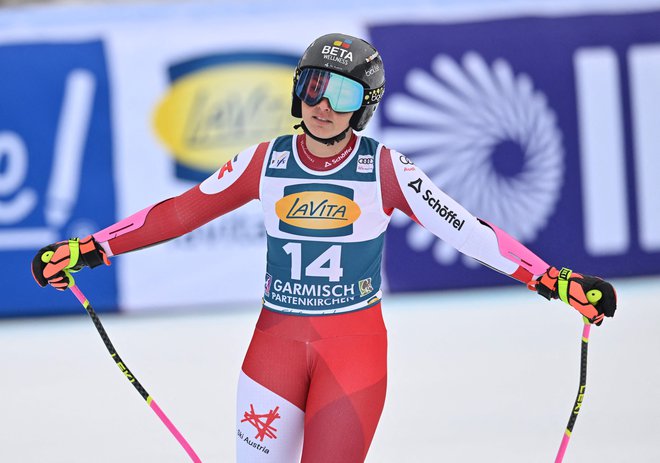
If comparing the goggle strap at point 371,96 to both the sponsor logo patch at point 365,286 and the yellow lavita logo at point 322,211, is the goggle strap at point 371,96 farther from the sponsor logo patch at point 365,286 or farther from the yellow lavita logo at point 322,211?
the sponsor logo patch at point 365,286

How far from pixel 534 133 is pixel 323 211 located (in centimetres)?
455

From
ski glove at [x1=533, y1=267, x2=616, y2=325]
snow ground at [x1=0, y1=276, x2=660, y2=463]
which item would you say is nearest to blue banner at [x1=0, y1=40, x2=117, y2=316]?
snow ground at [x1=0, y1=276, x2=660, y2=463]

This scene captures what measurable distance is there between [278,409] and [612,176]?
492 centimetres

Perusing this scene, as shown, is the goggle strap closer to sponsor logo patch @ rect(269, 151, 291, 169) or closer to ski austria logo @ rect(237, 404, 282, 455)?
sponsor logo patch @ rect(269, 151, 291, 169)

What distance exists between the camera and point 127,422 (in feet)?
17.5

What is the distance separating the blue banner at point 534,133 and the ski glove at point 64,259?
4113 millimetres

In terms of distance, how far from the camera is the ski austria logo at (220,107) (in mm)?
7238

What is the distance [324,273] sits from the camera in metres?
3.31

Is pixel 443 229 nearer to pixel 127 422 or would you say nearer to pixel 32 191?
pixel 127 422

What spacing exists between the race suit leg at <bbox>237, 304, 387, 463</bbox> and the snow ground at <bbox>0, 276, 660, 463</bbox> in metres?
1.47

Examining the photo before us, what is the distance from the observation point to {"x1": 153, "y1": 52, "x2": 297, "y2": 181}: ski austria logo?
7238 millimetres

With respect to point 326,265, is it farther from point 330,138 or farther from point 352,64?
point 352,64

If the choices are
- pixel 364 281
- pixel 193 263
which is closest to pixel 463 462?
pixel 364 281

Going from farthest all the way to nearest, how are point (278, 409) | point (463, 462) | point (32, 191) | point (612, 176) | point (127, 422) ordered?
point (612, 176) → point (32, 191) → point (127, 422) → point (463, 462) → point (278, 409)
